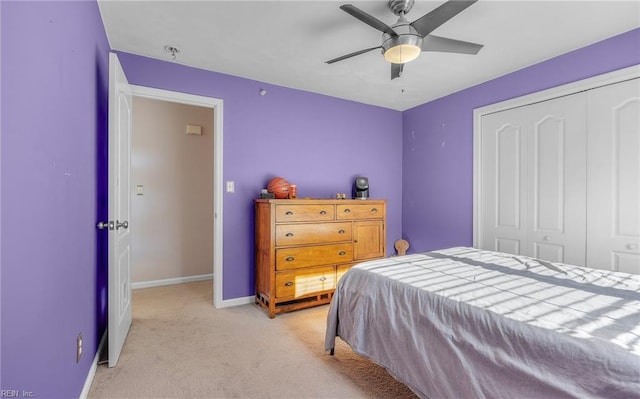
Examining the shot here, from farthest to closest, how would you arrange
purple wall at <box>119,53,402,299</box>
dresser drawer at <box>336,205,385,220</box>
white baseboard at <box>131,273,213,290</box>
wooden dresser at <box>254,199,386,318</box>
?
white baseboard at <box>131,273,213,290</box>, dresser drawer at <box>336,205,385,220</box>, purple wall at <box>119,53,402,299</box>, wooden dresser at <box>254,199,386,318</box>

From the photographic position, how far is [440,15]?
1.74m

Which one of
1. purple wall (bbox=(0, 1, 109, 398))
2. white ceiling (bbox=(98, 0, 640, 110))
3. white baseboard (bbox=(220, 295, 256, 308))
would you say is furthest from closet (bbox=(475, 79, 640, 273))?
purple wall (bbox=(0, 1, 109, 398))

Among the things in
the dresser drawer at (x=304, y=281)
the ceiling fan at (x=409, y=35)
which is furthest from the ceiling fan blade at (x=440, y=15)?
the dresser drawer at (x=304, y=281)

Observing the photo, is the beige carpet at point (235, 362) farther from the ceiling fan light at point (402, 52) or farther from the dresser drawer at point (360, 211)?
the ceiling fan light at point (402, 52)

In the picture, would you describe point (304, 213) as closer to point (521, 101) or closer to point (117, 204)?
point (117, 204)

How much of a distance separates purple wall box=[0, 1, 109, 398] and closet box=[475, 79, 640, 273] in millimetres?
3663

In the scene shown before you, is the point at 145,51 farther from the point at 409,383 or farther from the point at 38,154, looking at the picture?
the point at 409,383

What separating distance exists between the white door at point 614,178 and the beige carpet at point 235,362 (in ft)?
7.05

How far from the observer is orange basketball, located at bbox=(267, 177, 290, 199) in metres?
3.23

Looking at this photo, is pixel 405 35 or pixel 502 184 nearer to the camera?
pixel 405 35

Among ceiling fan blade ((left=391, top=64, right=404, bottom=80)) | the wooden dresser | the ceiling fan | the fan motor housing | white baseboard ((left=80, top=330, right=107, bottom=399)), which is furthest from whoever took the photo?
the wooden dresser

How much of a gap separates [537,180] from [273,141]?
9.15 feet

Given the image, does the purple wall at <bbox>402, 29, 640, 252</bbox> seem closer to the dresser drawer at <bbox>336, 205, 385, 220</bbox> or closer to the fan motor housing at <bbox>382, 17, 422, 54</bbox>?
the dresser drawer at <bbox>336, 205, 385, 220</bbox>

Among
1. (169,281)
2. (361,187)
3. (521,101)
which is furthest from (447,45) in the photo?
(169,281)
